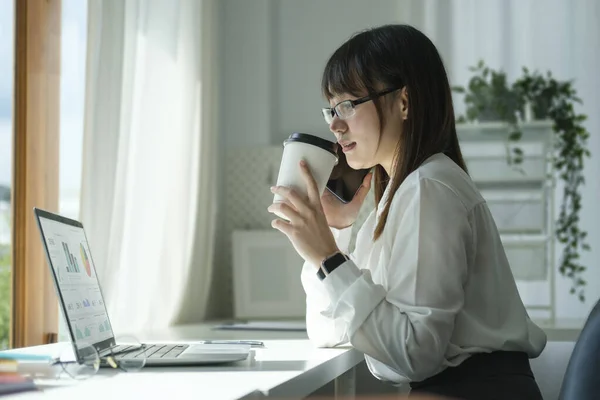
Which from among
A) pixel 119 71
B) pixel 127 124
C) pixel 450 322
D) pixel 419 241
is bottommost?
pixel 450 322

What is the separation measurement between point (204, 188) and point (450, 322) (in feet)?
6.42

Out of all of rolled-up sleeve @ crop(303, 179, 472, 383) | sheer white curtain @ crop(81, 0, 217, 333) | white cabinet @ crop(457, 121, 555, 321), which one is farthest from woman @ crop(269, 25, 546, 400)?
white cabinet @ crop(457, 121, 555, 321)

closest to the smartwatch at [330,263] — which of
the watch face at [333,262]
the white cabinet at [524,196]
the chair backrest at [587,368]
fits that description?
the watch face at [333,262]

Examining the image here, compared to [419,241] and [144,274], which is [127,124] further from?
[419,241]

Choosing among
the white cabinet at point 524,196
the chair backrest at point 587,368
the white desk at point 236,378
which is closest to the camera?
the white desk at point 236,378

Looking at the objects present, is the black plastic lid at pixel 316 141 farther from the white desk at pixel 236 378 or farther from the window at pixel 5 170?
the window at pixel 5 170

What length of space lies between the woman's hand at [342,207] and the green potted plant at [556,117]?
158 cm

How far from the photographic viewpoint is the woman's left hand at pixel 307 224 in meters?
1.34

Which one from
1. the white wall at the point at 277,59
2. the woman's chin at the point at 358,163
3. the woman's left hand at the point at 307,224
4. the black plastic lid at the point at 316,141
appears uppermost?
the white wall at the point at 277,59

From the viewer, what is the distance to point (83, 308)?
4.36ft

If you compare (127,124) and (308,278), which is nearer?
(308,278)

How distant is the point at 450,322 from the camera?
1.20 m

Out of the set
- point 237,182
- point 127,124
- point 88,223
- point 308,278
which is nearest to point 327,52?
point 237,182

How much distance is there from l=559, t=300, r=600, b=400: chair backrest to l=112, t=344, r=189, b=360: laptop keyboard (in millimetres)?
606
